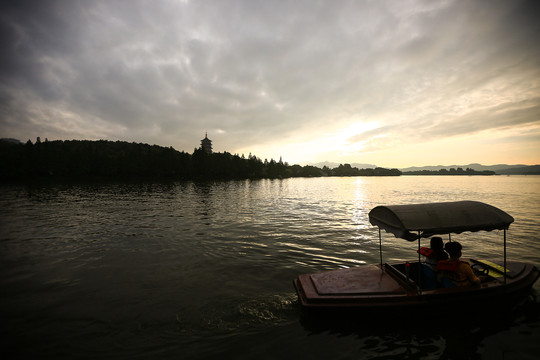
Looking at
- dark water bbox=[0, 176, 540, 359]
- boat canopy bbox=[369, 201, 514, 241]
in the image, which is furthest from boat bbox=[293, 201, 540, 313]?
dark water bbox=[0, 176, 540, 359]

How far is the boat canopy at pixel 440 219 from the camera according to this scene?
7.03m

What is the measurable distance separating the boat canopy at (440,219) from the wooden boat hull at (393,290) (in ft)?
4.17

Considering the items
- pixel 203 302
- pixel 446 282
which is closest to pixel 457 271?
pixel 446 282

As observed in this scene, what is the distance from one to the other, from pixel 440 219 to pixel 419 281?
2.03 metres

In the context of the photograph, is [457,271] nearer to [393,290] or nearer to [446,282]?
[446,282]

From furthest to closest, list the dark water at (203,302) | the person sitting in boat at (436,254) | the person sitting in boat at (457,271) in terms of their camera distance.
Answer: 1. the person sitting in boat at (436,254)
2. the person sitting in boat at (457,271)
3. the dark water at (203,302)

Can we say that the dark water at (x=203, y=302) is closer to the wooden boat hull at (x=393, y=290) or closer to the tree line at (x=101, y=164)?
the wooden boat hull at (x=393, y=290)

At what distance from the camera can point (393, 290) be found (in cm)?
702

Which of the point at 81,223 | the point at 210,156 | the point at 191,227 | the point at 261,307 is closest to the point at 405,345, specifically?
the point at 261,307

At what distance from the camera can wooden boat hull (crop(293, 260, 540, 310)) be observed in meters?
6.69

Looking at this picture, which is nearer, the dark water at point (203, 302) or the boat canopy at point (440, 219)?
the dark water at point (203, 302)

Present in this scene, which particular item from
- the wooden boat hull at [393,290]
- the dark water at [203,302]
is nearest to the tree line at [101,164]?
the dark water at [203,302]

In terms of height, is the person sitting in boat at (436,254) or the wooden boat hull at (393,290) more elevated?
the person sitting in boat at (436,254)

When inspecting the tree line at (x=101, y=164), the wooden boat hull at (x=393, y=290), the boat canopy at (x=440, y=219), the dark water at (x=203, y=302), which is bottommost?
the dark water at (x=203, y=302)
